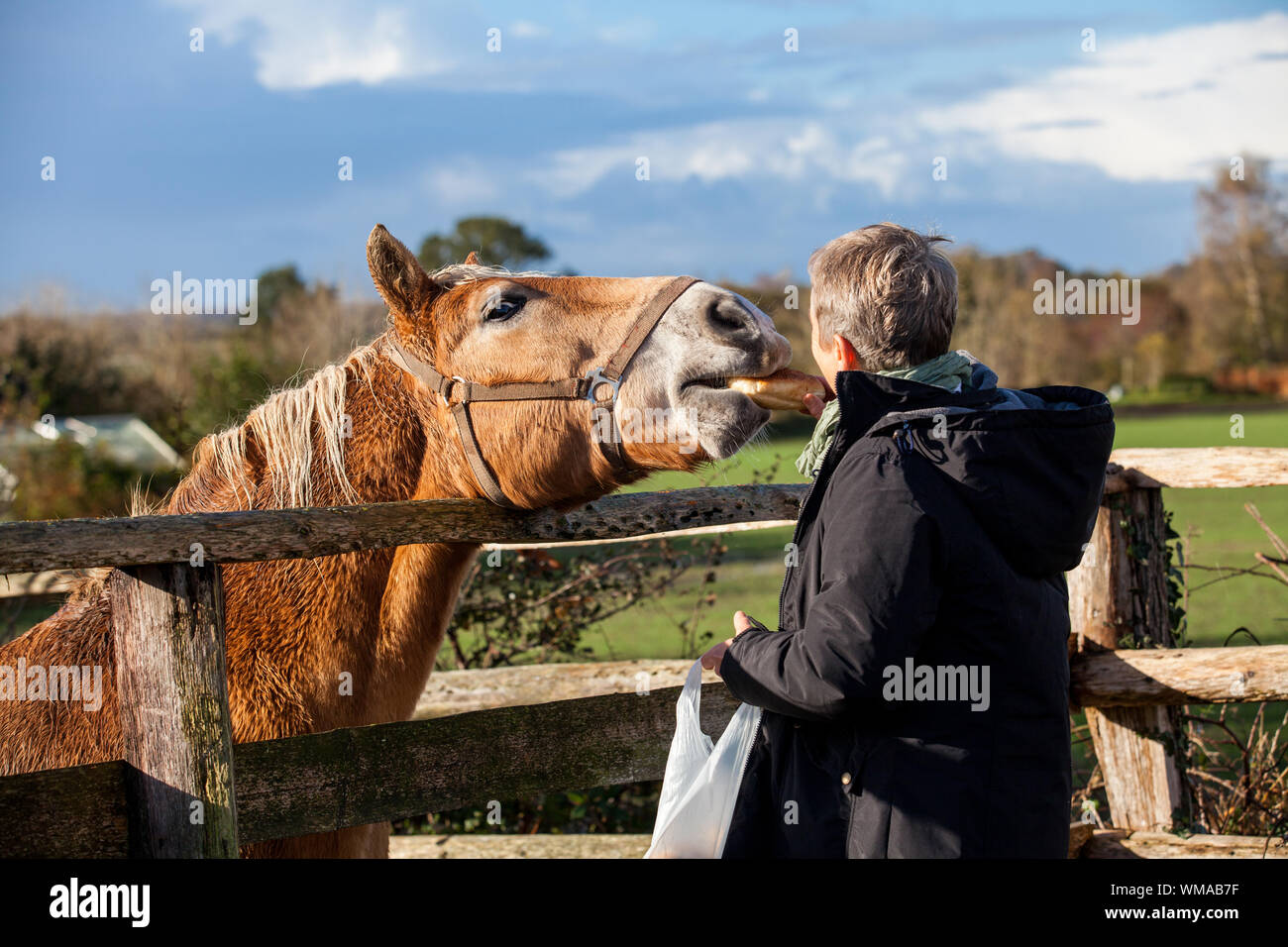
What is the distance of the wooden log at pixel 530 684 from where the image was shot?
185 inches

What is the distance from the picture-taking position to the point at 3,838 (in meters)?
2.00

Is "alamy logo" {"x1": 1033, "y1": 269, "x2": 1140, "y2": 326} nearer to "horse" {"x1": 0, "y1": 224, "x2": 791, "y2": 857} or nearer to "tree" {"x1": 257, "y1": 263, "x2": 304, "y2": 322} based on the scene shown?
"horse" {"x1": 0, "y1": 224, "x2": 791, "y2": 857}

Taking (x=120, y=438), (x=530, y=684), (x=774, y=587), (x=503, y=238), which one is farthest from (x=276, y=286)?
(x=530, y=684)

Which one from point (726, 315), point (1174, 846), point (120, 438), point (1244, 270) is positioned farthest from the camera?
point (1244, 270)

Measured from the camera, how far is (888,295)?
6.32ft

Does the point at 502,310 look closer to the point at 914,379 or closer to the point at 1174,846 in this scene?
the point at 914,379

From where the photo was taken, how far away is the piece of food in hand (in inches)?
100

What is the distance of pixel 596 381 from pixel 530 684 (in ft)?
8.98

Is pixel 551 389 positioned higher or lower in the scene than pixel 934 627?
higher

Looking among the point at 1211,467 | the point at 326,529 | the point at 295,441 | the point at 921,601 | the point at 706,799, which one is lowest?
the point at 706,799

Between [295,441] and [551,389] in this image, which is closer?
[551,389]

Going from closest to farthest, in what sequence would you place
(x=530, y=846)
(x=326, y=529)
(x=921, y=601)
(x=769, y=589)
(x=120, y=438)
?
(x=921, y=601)
(x=326, y=529)
(x=530, y=846)
(x=769, y=589)
(x=120, y=438)

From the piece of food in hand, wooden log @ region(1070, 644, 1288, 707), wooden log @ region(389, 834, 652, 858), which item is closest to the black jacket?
the piece of food in hand
